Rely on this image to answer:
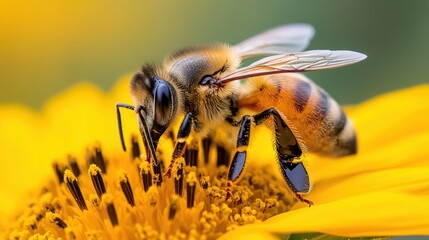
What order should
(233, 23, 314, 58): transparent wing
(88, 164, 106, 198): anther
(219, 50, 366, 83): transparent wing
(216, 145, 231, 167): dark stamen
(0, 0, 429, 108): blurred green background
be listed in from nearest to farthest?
1. (219, 50, 366, 83): transparent wing
2. (88, 164, 106, 198): anther
3. (216, 145, 231, 167): dark stamen
4. (233, 23, 314, 58): transparent wing
5. (0, 0, 429, 108): blurred green background

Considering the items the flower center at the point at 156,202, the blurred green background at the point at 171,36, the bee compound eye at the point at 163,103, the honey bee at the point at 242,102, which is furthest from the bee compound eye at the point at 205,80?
the blurred green background at the point at 171,36

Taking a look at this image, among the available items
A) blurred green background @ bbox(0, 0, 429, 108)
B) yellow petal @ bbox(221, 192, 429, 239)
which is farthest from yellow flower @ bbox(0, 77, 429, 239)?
blurred green background @ bbox(0, 0, 429, 108)

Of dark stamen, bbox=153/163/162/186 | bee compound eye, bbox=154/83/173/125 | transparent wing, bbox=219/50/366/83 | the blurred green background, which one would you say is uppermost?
the blurred green background

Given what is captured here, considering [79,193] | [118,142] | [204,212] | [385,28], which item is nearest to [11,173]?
[118,142]

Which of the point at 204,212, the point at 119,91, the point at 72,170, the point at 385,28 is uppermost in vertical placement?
the point at 385,28

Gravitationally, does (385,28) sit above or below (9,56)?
below

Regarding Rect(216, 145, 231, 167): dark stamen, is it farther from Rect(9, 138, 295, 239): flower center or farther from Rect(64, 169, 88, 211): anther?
Rect(64, 169, 88, 211): anther

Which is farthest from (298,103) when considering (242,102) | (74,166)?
(74,166)

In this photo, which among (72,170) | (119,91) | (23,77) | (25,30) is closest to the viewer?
(72,170)

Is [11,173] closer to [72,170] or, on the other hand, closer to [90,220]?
[72,170]
